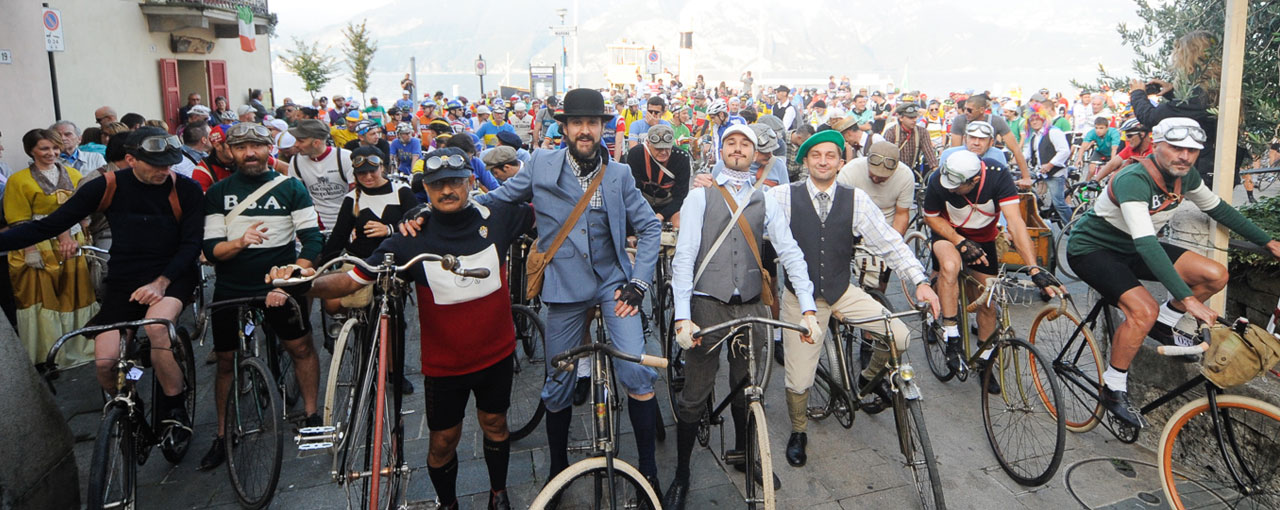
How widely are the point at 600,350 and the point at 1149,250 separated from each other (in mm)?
2998

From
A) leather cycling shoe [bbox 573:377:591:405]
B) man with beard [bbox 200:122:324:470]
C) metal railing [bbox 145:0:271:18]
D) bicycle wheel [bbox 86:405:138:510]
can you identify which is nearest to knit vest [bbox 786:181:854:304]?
leather cycling shoe [bbox 573:377:591:405]

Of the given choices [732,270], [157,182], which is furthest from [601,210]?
[157,182]

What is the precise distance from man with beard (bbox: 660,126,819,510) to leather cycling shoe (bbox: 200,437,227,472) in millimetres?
2765

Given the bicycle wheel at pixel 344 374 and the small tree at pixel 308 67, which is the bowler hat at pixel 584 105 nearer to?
the bicycle wheel at pixel 344 374

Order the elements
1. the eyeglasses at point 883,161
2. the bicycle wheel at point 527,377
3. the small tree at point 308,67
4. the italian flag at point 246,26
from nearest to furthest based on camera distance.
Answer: the bicycle wheel at point 527,377 → the eyeglasses at point 883,161 → the italian flag at point 246,26 → the small tree at point 308,67

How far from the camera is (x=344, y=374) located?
14.8 feet

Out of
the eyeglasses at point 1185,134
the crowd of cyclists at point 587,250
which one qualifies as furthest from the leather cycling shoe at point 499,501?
the eyeglasses at point 1185,134

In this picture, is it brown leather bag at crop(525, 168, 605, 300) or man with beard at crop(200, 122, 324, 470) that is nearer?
brown leather bag at crop(525, 168, 605, 300)

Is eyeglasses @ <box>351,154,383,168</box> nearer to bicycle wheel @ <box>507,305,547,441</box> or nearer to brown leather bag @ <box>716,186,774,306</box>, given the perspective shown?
bicycle wheel @ <box>507,305,547,441</box>

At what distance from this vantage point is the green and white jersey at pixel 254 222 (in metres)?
4.64

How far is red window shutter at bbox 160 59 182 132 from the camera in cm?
1756

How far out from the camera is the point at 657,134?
6879 millimetres

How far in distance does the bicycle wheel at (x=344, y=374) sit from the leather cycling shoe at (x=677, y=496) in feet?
5.47

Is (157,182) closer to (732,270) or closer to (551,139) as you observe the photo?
(732,270)
